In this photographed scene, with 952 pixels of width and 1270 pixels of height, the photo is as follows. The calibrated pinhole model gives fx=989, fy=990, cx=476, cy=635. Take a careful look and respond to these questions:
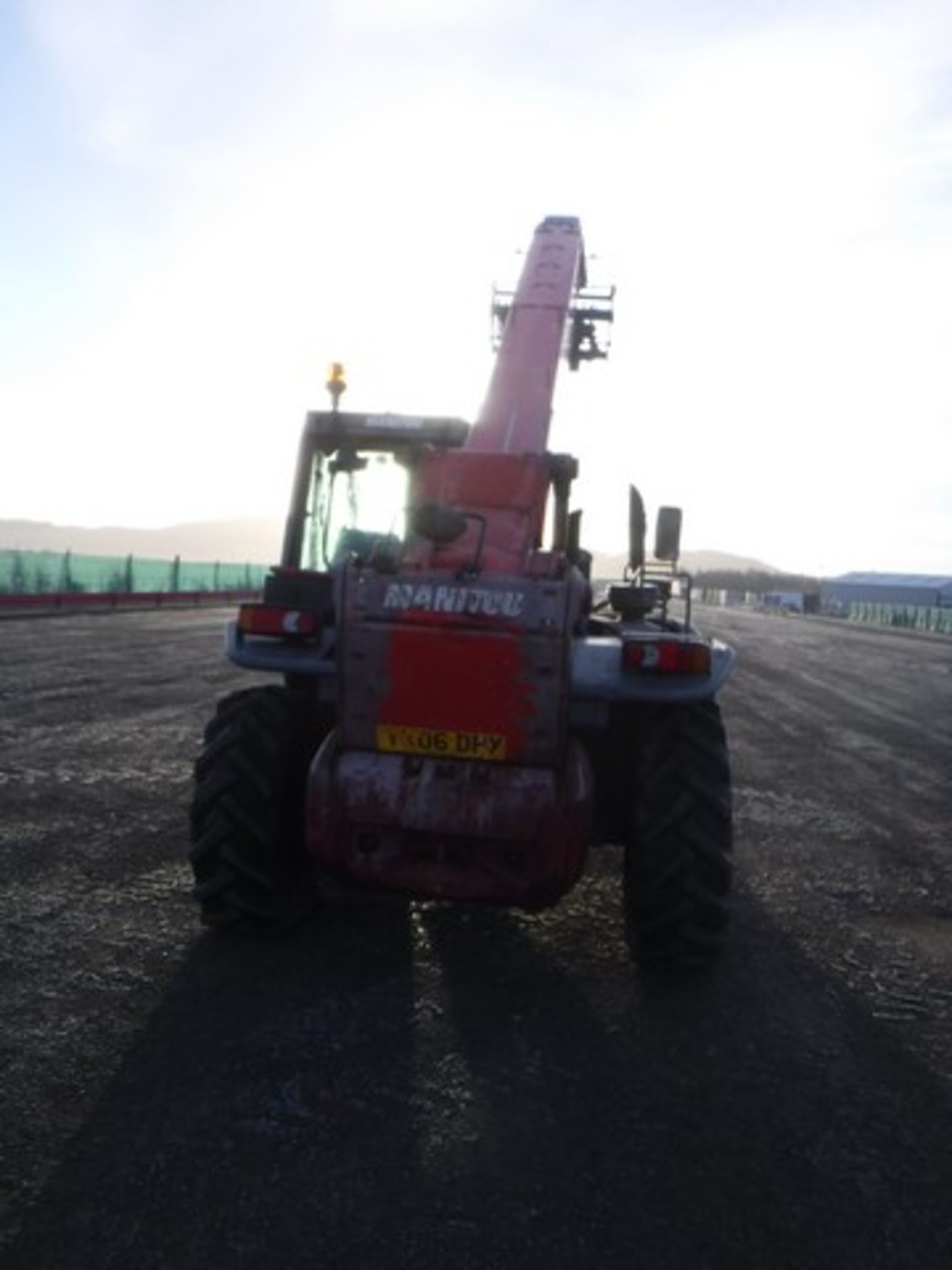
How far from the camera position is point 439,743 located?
438cm

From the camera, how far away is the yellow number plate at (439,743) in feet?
14.3

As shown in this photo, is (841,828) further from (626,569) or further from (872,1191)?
(872,1191)

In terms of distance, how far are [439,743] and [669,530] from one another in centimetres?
202

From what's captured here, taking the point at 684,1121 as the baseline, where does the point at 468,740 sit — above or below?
above

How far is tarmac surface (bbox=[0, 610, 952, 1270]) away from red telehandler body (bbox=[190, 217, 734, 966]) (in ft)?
1.42

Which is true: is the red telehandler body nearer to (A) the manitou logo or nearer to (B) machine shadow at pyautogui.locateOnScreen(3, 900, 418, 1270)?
(A) the manitou logo

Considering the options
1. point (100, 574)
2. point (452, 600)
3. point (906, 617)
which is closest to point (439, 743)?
point (452, 600)

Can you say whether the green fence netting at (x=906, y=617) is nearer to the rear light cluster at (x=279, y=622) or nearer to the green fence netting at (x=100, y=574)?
the green fence netting at (x=100, y=574)

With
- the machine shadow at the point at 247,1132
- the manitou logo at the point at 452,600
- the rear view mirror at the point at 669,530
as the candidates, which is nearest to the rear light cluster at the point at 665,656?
the manitou logo at the point at 452,600

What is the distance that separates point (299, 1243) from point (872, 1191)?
1.70 meters

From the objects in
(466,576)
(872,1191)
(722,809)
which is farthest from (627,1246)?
(466,576)

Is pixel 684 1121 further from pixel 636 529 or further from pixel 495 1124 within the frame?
pixel 636 529

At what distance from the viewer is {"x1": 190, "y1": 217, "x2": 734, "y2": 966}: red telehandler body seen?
430 cm

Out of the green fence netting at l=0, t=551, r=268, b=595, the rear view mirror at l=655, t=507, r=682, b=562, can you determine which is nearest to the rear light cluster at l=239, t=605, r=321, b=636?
the rear view mirror at l=655, t=507, r=682, b=562
